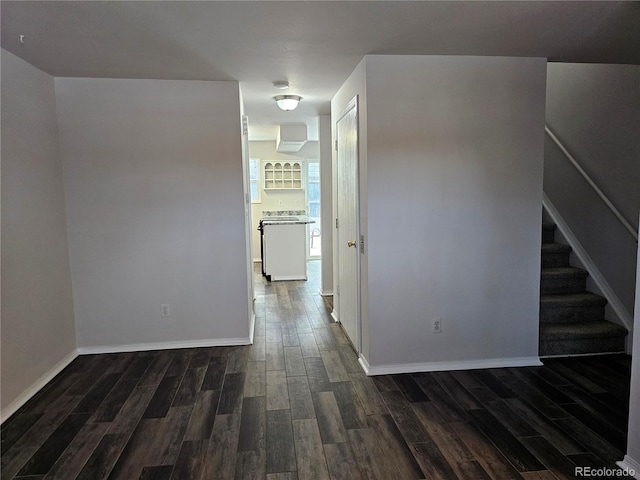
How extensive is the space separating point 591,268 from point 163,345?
399cm

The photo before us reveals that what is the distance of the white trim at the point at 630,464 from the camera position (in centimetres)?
199

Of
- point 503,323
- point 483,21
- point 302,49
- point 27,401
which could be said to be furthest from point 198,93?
point 503,323

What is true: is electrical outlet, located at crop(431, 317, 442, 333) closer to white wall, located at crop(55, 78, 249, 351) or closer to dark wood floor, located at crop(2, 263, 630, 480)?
dark wood floor, located at crop(2, 263, 630, 480)

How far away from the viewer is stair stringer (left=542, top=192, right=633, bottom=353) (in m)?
3.53

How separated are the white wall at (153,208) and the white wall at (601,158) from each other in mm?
3258

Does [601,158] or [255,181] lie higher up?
[255,181]

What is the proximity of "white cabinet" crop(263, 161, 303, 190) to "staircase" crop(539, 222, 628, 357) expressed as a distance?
5.56 m

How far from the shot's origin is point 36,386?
292cm

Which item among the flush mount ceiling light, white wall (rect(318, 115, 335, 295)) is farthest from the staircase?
the flush mount ceiling light

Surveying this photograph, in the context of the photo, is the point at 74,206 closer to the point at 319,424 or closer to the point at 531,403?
the point at 319,424

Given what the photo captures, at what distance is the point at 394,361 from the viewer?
320 centimetres

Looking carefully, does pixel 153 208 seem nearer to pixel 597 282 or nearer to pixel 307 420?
pixel 307 420

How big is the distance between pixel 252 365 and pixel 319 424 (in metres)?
1.04

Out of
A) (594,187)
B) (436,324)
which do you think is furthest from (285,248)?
(594,187)
